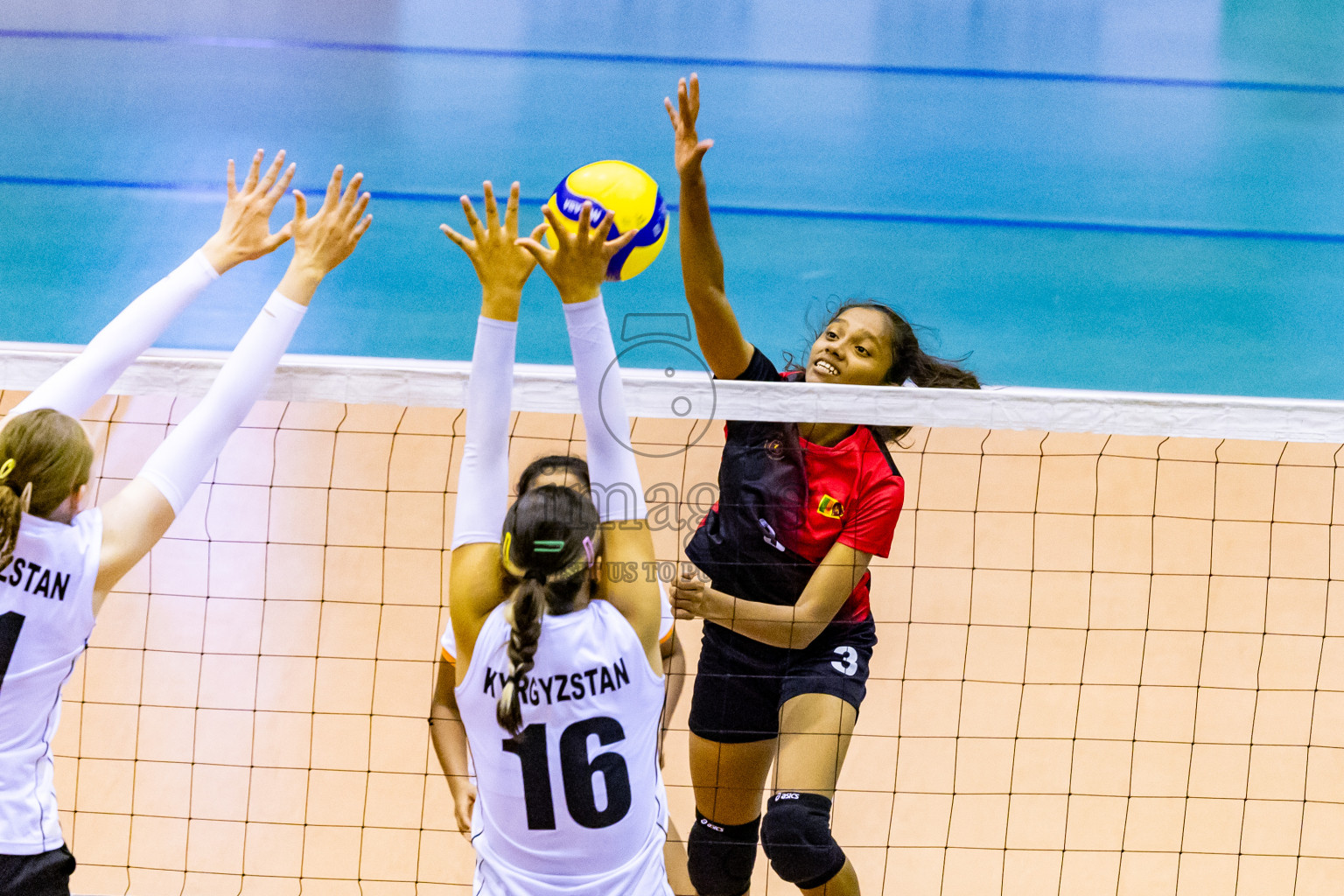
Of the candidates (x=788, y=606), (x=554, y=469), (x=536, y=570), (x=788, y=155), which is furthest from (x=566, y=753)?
(x=788, y=155)

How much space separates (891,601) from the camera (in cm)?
409

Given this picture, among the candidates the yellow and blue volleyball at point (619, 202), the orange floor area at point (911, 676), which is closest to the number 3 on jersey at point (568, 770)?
the yellow and blue volleyball at point (619, 202)

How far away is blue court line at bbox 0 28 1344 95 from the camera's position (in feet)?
25.2

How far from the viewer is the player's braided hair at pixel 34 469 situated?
1856 mm

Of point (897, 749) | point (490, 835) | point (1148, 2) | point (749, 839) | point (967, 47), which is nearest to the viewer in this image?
point (490, 835)

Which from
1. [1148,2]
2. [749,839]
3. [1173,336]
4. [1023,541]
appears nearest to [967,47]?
[1148,2]

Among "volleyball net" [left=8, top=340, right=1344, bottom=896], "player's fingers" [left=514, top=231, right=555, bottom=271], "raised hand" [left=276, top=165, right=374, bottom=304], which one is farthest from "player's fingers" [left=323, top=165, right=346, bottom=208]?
"volleyball net" [left=8, top=340, right=1344, bottom=896]

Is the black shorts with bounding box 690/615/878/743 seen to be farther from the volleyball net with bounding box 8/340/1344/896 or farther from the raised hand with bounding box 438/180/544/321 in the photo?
the raised hand with bounding box 438/180/544/321

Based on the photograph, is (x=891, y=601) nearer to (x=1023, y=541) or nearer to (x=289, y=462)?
(x=1023, y=541)

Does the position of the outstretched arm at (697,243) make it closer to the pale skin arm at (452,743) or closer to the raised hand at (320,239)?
the raised hand at (320,239)

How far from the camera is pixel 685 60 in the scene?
7617 millimetres

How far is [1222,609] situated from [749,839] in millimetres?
2273

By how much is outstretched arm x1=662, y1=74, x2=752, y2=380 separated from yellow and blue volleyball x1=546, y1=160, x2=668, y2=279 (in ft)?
0.39

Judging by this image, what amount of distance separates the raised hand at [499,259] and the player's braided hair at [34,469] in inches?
30.2
